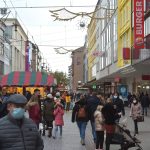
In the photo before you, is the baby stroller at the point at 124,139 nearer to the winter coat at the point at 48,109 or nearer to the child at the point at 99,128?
the child at the point at 99,128

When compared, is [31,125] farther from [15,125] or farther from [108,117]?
[108,117]

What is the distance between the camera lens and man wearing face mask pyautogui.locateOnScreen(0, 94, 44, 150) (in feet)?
18.8

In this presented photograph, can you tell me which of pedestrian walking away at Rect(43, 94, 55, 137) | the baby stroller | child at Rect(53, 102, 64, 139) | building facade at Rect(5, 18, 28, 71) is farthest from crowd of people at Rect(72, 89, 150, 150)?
building facade at Rect(5, 18, 28, 71)

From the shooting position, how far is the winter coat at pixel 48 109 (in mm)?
19688

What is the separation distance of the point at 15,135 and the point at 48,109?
1404 cm

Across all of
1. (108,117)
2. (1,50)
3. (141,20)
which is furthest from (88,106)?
(1,50)

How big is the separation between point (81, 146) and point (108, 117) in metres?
2.50

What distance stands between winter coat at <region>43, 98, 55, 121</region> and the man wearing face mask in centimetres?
1377

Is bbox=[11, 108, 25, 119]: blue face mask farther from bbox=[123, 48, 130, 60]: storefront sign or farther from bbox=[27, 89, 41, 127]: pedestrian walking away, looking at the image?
bbox=[123, 48, 130, 60]: storefront sign

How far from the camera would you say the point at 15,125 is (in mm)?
5754

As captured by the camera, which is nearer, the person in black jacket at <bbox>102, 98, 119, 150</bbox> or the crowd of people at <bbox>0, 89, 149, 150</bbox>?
the crowd of people at <bbox>0, 89, 149, 150</bbox>

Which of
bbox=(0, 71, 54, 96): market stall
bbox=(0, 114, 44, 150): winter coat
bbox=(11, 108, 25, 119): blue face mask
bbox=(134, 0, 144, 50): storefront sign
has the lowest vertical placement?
bbox=(0, 114, 44, 150): winter coat

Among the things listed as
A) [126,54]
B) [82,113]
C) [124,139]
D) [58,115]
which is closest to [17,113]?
[124,139]

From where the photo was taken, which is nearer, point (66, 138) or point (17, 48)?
point (66, 138)
